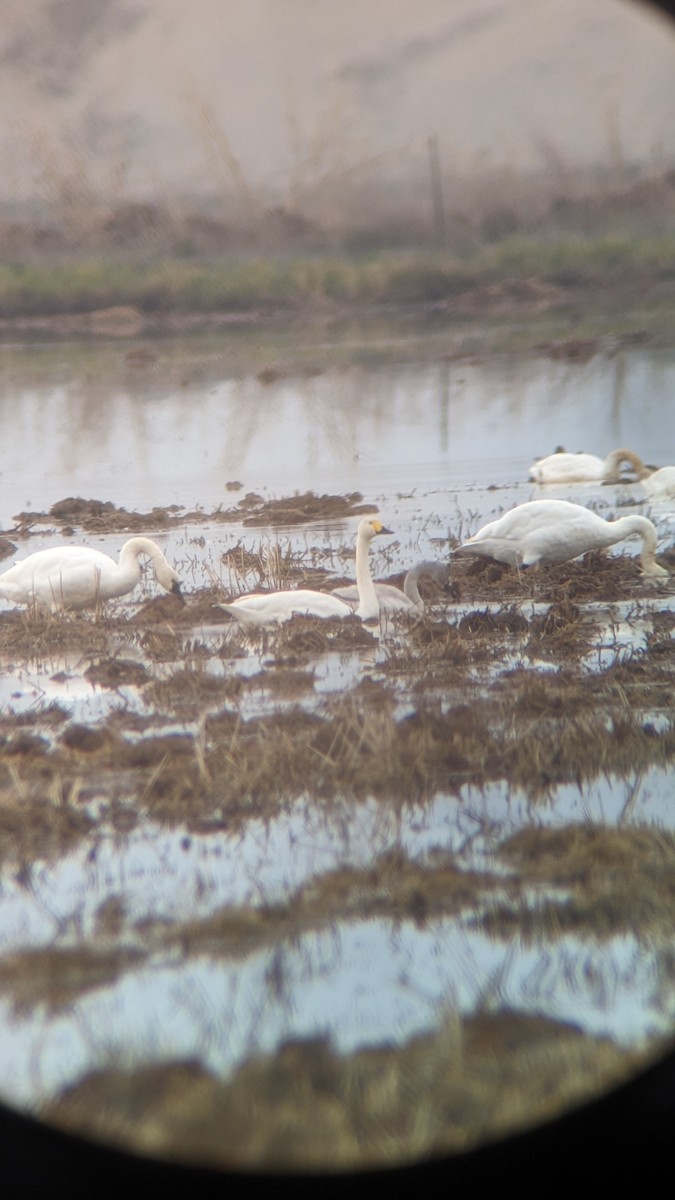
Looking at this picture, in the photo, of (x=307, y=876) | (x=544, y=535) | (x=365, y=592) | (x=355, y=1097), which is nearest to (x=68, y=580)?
(x=365, y=592)

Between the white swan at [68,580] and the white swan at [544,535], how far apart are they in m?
1.55

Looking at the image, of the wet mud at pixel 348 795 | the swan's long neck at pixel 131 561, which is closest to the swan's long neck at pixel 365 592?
the wet mud at pixel 348 795

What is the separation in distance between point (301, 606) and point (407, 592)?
520 mm

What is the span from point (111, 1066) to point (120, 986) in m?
0.31

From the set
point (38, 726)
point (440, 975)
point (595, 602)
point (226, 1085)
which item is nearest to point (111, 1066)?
point (226, 1085)

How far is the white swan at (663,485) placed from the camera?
8125 mm

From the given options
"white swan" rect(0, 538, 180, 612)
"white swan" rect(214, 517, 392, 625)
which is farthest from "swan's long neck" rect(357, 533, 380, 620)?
"white swan" rect(0, 538, 180, 612)

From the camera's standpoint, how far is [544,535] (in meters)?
5.89

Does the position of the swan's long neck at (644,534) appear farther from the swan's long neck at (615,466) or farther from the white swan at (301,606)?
the swan's long neck at (615,466)

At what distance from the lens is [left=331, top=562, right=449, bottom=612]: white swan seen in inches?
Answer: 219

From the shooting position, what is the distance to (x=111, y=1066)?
2.28 m

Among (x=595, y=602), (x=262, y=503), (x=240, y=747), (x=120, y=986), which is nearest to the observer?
(x=120, y=986)

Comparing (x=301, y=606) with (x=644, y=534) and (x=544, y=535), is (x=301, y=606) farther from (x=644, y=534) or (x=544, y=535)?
(x=644, y=534)

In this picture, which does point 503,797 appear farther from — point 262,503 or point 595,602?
point 262,503
